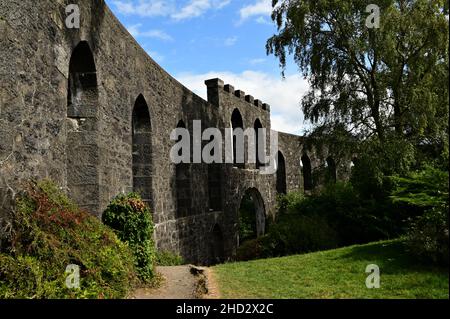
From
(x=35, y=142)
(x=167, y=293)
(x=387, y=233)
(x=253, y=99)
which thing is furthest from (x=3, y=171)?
(x=253, y=99)

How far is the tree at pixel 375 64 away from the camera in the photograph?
11586 millimetres

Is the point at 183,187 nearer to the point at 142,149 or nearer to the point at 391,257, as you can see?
the point at 142,149

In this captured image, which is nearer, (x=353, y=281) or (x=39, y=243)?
(x=39, y=243)

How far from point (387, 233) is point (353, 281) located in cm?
490

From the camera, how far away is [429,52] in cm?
1191

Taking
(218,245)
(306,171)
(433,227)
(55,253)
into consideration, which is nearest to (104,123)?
(55,253)

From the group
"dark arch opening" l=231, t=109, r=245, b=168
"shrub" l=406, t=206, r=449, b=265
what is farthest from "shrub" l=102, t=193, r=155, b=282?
"dark arch opening" l=231, t=109, r=245, b=168

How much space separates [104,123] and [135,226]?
81.1 inches

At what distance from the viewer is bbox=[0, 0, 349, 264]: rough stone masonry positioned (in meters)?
5.12

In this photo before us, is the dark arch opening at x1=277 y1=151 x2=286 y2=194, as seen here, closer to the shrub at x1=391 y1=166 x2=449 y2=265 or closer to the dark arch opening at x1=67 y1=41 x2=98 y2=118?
the shrub at x1=391 y1=166 x2=449 y2=265

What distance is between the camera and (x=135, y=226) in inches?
Result: 264

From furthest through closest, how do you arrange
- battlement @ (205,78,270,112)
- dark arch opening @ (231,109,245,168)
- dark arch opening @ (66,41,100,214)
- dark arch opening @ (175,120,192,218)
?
dark arch opening @ (231,109,245,168), battlement @ (205,78,270,112), dark arch opening @ (175,120,192,218), dark arch opening @ (66,41,100,214)
